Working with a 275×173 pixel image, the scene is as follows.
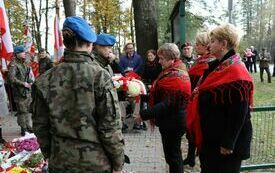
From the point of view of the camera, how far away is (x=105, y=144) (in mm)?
3129

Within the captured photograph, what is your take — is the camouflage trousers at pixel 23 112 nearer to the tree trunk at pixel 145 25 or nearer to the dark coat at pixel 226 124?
the tree trunk at pixel 145 25

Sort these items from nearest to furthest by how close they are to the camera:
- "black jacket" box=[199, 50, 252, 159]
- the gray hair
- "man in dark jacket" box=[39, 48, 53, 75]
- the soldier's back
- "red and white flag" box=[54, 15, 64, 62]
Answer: the soldier's back
"black jacket" box=[199, 50, 252, 159]
the gray hair
"red and white flag" box=[54, 15, 64, 62]
"man in dark jacket" box=[39, 48, 53, 75]

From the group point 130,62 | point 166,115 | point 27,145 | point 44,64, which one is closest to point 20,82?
point 27,145

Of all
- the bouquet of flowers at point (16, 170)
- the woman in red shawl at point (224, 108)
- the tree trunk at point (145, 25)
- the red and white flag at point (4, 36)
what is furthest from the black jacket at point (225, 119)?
the tree trunk at point (145, 25)

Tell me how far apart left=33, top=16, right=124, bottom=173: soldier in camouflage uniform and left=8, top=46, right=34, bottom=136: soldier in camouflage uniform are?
5.57 metres

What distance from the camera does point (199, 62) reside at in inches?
234

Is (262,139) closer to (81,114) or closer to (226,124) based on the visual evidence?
(226,124)

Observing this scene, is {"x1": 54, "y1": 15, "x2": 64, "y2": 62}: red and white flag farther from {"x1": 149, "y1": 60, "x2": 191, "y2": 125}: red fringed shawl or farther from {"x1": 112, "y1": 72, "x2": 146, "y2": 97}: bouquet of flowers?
{"x1": 149, "y1": 60, "x2": 191, "y2": 125}: red fringed shawl

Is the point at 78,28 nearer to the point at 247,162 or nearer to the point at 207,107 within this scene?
the point at 207,107

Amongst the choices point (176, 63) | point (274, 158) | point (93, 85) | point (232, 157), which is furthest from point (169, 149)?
point (93, 85)

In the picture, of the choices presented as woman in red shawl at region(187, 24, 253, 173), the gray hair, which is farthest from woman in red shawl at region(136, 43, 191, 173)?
woman in red shawl at region(187, 24, 253, 173)

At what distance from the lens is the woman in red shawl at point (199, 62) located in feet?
17.9

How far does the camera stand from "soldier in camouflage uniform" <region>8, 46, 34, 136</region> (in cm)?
853

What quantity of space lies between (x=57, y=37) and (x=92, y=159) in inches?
365
